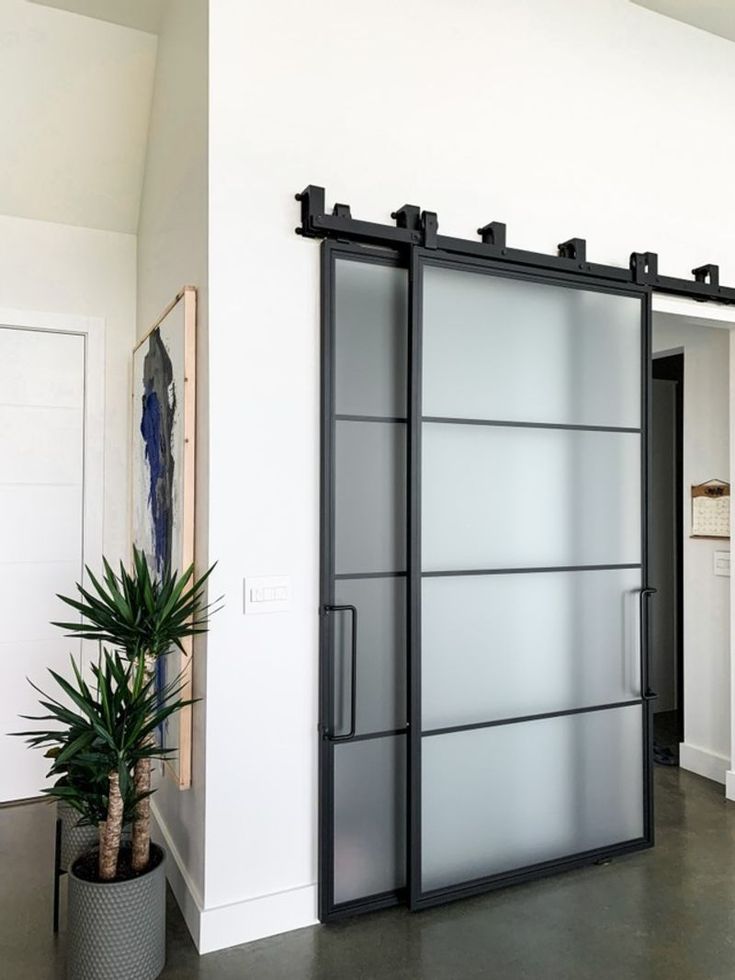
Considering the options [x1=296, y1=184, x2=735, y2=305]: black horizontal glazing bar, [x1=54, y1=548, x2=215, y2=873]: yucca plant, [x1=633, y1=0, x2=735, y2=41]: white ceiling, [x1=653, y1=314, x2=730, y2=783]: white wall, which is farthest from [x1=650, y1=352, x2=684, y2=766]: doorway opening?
[x1=54, y1=548, x2=215, y2=873]: yucca plant

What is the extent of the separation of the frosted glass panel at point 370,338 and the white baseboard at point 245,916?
62.6 inches

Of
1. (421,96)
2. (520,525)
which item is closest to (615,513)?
(520,525)

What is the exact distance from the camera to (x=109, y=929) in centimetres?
199

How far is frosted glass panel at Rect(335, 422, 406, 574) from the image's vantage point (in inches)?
98.0

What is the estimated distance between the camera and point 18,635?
11.5 ft

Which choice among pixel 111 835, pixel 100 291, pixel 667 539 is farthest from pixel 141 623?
pixel 667 539

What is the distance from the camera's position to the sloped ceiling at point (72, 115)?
303cm

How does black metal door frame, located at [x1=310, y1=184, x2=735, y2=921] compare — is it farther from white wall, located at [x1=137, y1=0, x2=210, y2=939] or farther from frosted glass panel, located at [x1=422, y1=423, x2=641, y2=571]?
white wall, located at [x1=137, y1=0, x2=210, y2=939]

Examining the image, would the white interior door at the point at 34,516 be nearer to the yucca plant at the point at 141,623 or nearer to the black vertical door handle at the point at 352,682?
the yucca plant at the point at 141,623

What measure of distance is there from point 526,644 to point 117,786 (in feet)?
4.90

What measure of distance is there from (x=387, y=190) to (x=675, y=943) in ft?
8.70

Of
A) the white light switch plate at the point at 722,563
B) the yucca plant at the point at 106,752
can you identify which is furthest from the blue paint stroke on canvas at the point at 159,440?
the white light switch plate at the point at 722,563

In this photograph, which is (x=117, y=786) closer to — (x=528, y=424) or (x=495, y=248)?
(x=528, y=424)

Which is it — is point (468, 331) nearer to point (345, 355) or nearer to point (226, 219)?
point (345, 355)
